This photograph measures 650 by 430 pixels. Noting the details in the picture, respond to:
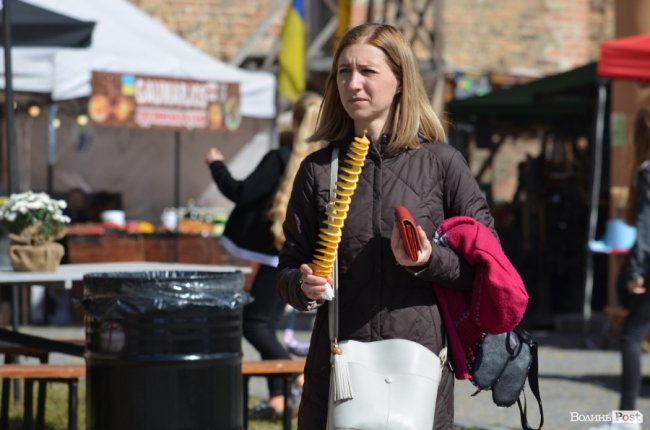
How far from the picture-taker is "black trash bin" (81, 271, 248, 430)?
520 centimetres

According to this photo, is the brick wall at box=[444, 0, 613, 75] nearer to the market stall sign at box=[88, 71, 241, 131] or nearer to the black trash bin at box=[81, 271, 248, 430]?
the market stall sign at box=[88, 71, 241, 131]

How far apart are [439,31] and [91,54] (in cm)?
648

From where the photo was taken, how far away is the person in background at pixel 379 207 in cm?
369

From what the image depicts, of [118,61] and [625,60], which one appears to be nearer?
[625,60]

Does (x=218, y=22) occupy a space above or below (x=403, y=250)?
above

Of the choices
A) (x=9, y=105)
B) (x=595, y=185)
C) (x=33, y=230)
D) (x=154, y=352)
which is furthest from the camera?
(x=595, y=185)

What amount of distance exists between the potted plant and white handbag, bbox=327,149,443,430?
3.75m

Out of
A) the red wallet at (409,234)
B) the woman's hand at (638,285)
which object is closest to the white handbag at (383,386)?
the red wallet at (409,234)

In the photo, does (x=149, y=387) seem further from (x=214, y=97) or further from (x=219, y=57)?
(x=219, y=57)

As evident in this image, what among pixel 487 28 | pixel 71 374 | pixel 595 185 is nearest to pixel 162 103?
pixel 595 185

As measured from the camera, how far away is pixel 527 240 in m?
14.5

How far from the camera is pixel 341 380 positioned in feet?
11.8

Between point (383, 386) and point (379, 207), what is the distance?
19.7 inches

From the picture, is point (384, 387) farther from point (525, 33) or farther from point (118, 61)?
point (525, 33)
